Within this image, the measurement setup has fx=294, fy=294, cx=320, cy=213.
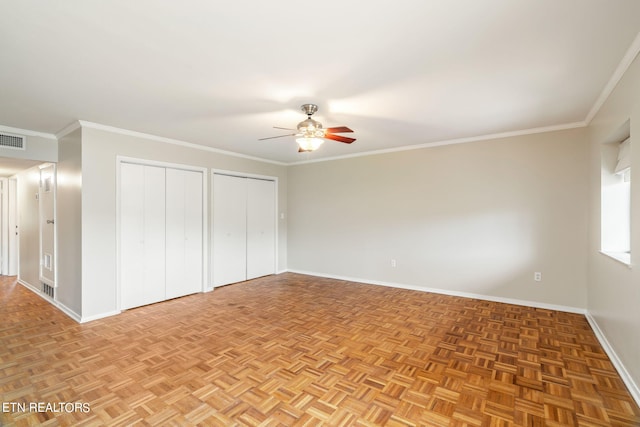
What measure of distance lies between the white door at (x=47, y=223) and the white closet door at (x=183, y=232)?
4.94 feet

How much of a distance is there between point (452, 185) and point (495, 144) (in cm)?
80

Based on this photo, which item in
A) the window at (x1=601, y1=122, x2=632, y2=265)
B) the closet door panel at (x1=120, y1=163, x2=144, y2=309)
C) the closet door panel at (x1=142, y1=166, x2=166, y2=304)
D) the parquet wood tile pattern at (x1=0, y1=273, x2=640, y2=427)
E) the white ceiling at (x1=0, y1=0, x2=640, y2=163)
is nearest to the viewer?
the white ceiling at (x1=0, y1=0, x2=640, y2=163)

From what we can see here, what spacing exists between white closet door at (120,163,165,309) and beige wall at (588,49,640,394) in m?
5.06

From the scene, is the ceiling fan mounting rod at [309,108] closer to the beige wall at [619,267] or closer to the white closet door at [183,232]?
the beige wall at [619,267]

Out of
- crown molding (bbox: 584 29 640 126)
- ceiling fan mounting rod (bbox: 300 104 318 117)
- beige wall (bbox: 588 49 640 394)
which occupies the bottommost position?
beige wall (bbox: 588 49 640 394)

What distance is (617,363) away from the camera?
2.40 metres

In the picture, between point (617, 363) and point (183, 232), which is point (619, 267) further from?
point (183, 232)

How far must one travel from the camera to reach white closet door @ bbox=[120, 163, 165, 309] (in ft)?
12.9

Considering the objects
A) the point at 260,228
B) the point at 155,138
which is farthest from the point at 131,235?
the point at 260,228

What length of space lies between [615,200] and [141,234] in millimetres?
5620

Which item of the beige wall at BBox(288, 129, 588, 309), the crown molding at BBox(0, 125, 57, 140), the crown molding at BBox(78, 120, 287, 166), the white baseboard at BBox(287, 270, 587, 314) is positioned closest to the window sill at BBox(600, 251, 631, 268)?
the beige wall at BBox(288, 129, 588, 309)

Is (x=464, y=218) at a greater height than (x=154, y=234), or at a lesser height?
greater

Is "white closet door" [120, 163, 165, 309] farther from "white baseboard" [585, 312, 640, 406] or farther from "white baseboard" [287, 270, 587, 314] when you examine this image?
"white baseboard" [585, 312, 640, 406]

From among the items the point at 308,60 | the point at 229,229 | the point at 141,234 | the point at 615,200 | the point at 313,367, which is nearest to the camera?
the point at 308,60
